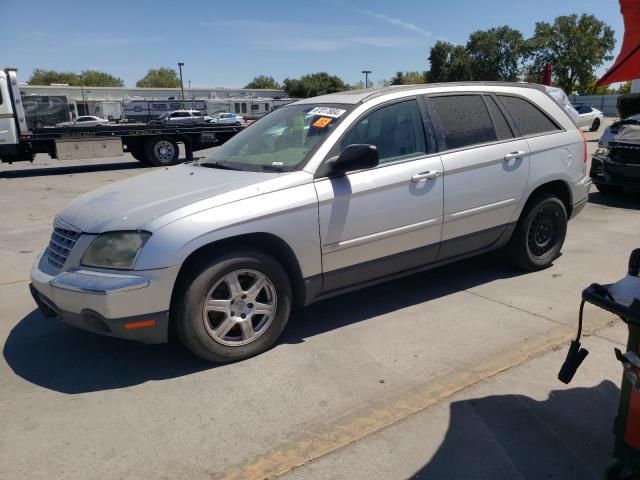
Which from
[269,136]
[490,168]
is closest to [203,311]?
[269,136]

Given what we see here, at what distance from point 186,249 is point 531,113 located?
11.4ft

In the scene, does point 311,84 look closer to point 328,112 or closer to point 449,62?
point 449,62

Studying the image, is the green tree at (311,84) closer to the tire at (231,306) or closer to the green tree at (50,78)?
the green tree at (50,78)

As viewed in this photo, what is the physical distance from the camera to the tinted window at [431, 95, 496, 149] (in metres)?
4.21

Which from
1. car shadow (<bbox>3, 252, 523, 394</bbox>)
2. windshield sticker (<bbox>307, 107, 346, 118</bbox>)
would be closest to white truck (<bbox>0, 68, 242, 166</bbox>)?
car shadow (<bbox>3, 252, 523, 394</bbox>)

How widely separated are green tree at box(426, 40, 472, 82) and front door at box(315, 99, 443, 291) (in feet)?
233

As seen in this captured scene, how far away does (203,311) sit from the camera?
3203 mm

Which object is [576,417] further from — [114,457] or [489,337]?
[114,457]

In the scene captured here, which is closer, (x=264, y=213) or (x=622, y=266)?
(x=264, y=213)

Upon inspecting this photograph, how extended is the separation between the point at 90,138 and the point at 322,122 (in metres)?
13.1

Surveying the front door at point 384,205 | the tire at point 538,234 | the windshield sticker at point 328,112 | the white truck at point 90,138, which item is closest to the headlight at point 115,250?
the front door at point 384,205

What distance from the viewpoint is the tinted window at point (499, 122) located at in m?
4.50

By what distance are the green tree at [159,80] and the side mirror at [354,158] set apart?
111592mm

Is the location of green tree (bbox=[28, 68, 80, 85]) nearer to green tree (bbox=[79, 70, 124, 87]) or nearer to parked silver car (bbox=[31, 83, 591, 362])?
green tree (bbox=[79, 70, 124, 87])
